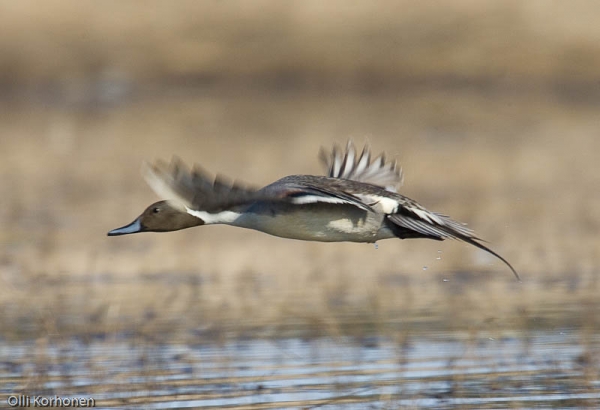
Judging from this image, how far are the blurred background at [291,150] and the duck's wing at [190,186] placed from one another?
150 cm

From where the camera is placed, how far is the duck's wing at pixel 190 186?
5461mm

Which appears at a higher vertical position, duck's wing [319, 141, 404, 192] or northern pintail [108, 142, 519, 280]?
duck's wing [319, 141, 404, 192]

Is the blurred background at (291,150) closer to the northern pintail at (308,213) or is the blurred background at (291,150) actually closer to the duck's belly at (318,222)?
the northern pintail at (308,213)

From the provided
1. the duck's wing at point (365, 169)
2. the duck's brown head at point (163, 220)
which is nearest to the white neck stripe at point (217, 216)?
the duck's brown head at point (163, 220)

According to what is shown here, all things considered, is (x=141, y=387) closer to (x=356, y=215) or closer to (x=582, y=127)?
(x=356, y=215)

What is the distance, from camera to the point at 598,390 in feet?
19.6

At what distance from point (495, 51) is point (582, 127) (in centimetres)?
566

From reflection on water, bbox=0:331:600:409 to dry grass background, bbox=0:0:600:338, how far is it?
28 cm

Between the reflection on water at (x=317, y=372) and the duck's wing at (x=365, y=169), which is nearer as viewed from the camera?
the reflection on water at (x=317, y=372)

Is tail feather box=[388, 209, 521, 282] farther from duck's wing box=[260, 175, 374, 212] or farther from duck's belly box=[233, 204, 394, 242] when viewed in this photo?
duck's wing box=[260, 175, 374, 212]

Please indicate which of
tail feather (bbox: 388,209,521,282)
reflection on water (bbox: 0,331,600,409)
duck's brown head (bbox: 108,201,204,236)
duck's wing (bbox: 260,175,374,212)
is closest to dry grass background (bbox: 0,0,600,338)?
reflection on water (bbox: 0,331,600,409)

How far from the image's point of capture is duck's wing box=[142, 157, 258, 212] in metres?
5.46

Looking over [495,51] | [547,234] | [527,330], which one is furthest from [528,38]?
[527,330]

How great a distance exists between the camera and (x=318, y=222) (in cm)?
624
